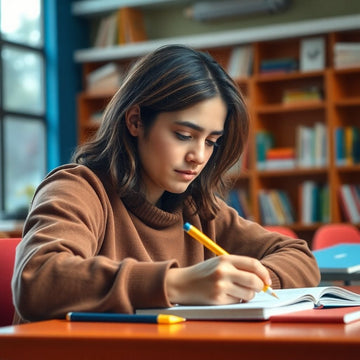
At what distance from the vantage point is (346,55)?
5848mm

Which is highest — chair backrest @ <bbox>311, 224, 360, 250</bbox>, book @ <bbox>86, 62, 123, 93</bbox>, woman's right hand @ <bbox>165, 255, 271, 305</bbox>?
book @ <bbox>86, 62, 123, 93</bbox>

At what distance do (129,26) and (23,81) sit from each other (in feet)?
3.40

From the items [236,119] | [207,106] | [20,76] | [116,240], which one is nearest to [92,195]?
[116,240]

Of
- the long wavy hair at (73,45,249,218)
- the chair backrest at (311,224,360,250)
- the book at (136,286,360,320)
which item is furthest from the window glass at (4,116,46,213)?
the book at (136,286,360,320)

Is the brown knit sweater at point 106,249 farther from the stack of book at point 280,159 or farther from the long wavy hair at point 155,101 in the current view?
the stack of book at point 280,159

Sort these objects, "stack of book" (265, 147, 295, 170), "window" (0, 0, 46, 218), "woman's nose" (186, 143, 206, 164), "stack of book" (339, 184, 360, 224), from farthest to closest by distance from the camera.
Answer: "window" (0, 0, 46, 218)
"stack of book" (265, 147, 295, 170)
"stack of book" (339, 184, 360, 224)
"woman's nose" (186, 143, 206, 164)

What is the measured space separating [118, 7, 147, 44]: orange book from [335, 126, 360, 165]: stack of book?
2016 mm

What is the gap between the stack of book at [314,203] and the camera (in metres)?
5.93

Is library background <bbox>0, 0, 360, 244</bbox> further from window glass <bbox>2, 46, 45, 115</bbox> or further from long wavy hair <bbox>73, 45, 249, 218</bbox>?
long wavy hair <bbox>73, 45, 249, 218</bbox>

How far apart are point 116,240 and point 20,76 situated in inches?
202

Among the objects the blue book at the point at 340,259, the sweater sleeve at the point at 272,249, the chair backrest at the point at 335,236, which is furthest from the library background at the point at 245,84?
the sweater sleeve at the point at 272,249

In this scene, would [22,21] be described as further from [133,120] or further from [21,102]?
[133,120]

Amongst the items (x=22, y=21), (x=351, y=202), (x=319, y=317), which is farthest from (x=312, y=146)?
(x=319, y=317)

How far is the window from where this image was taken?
6199mm
